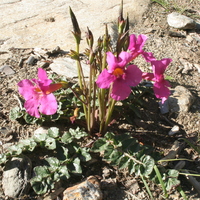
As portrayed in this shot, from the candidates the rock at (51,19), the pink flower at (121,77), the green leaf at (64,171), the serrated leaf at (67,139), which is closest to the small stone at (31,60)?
the rock at (51,19)

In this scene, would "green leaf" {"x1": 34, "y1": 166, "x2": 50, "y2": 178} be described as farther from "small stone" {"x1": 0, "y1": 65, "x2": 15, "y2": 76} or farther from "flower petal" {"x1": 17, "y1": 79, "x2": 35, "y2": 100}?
"small stone" {"x1": 0, "y1": 65, "x2": 15, "y2": 76}

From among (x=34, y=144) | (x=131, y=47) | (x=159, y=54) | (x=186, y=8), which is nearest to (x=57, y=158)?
(x=34, y=144)

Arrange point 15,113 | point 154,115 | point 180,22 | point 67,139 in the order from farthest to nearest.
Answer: point 180,22, point 154,115, point 15,113, point 67,139

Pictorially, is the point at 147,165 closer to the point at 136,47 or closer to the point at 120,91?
the point at 120,91

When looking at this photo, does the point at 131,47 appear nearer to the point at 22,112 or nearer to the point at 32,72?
the point at 22,112

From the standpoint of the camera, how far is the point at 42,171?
207 cm

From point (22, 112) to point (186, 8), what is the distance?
3.73 m

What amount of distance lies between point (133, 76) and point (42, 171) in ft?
3.06

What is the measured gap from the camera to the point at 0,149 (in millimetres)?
2357

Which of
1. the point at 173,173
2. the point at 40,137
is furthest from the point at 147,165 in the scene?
the point at 40,137

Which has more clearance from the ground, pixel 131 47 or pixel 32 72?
pixel 131 47

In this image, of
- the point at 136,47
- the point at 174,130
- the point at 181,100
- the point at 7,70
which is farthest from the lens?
the point at 7,70

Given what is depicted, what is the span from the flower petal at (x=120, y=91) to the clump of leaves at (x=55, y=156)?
23.1 inches

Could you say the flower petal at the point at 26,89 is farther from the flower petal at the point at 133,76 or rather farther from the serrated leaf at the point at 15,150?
the flower petal at the point at 133,76
